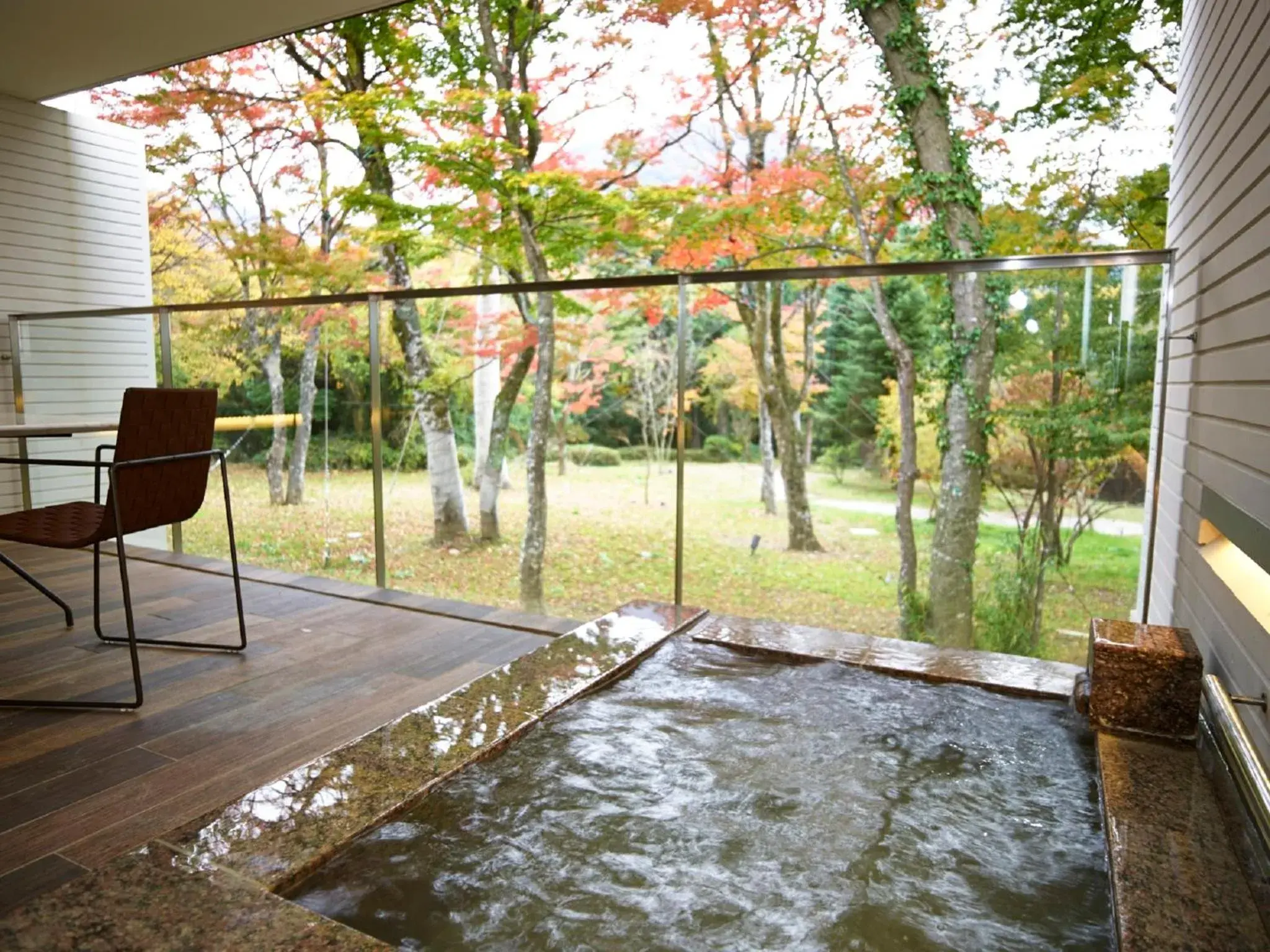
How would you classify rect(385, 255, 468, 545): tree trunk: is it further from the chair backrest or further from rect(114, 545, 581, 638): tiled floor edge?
the chair backrest

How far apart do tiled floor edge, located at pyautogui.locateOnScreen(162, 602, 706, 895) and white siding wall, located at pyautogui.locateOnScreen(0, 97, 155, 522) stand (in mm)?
4690

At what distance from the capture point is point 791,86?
8.17 m

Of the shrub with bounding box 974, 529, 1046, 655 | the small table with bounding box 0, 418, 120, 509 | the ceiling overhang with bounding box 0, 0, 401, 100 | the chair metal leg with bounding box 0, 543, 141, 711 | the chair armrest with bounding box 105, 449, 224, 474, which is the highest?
the ceiling overhang with bounding box 0, 0, 401, 100

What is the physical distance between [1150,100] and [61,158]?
8.48m

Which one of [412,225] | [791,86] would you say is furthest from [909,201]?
[412,225]

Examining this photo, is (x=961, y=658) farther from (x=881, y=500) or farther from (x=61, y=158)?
(x=61, y=158)

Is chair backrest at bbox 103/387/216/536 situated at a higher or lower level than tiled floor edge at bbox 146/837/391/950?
higher

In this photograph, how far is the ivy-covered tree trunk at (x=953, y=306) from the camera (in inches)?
198

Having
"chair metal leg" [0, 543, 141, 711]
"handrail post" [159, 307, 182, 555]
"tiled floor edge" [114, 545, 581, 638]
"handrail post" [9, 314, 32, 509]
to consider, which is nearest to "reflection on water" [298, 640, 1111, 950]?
"tiled floor edge" [114, 545, 581, 638]

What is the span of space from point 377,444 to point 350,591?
0.82 meters

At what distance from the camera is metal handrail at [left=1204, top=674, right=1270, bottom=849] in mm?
1277

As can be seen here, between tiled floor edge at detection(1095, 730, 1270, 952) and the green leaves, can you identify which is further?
the green leaves

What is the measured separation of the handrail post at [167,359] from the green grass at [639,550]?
4 centimetres

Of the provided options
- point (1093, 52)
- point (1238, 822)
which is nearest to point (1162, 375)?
point (1238, 822)
